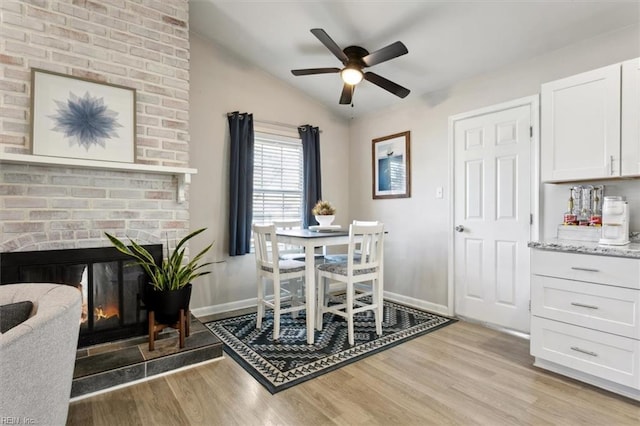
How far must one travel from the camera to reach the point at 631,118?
207cm

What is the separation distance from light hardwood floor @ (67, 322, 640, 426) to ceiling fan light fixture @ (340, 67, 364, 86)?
2.28 m

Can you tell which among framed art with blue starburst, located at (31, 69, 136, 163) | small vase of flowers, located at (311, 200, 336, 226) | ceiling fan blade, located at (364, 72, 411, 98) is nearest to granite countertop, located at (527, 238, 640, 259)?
ceiling fan blade, located at (364, 72, 411, 98)

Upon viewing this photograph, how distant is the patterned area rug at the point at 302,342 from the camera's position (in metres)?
2.22

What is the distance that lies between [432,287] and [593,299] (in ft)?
5.42

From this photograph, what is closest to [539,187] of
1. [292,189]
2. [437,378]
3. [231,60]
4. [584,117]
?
[584,117]

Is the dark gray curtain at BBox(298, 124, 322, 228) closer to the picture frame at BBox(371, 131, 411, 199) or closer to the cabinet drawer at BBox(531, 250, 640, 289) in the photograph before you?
the picture frame at BBox(371, 131, 411, 199)

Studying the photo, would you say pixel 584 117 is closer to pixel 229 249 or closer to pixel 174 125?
pixel 174 125

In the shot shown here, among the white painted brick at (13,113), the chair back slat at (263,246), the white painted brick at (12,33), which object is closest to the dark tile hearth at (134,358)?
the chair back slat at (263,246)

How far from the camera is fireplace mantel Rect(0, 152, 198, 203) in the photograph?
6.35 feet

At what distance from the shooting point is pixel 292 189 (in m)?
4.16

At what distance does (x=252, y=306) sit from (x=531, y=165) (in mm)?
3106

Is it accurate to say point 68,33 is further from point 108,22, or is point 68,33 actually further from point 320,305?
point 320,305

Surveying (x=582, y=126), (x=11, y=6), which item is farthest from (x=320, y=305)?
(x=11, y=6)

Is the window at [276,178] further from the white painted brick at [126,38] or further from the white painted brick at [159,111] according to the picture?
the white painted brick at [126,38]
